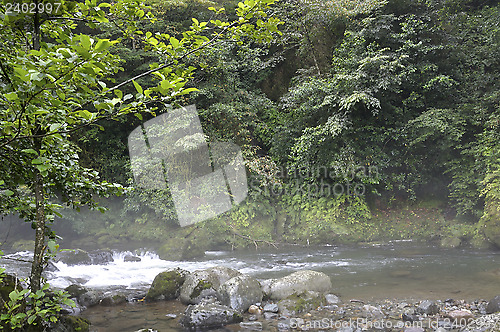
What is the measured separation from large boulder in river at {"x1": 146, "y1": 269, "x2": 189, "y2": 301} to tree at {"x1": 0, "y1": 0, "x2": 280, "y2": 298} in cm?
431

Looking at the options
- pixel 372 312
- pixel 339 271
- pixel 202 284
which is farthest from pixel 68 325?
pixel 339 271

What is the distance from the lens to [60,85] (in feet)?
5.11

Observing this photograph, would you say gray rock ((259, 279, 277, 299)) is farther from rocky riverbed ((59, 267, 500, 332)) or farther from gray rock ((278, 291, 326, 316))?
gray rock ((278, 291, 326, 316))

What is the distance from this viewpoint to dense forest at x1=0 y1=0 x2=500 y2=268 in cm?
992

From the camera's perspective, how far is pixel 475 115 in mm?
9875

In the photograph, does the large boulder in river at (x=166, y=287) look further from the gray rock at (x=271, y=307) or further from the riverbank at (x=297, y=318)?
the gray rock at (x=271, y=307)

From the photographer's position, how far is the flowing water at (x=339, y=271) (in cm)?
575

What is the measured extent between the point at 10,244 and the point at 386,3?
46.0 ft

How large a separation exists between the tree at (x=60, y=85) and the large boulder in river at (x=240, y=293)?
3.77 m

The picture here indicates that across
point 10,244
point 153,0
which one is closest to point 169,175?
point 10,244

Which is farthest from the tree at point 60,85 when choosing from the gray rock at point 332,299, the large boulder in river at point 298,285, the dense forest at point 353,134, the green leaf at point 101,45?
the dense forest at point 353,134

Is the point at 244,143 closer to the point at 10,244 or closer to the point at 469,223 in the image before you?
the point at 469,223

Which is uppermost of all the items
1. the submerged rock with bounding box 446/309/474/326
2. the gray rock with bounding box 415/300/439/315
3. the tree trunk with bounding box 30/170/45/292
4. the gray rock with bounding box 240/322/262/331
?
the tree trunk with bounding box 30/170/45/292

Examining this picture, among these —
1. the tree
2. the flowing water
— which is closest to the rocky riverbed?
the flowing water
